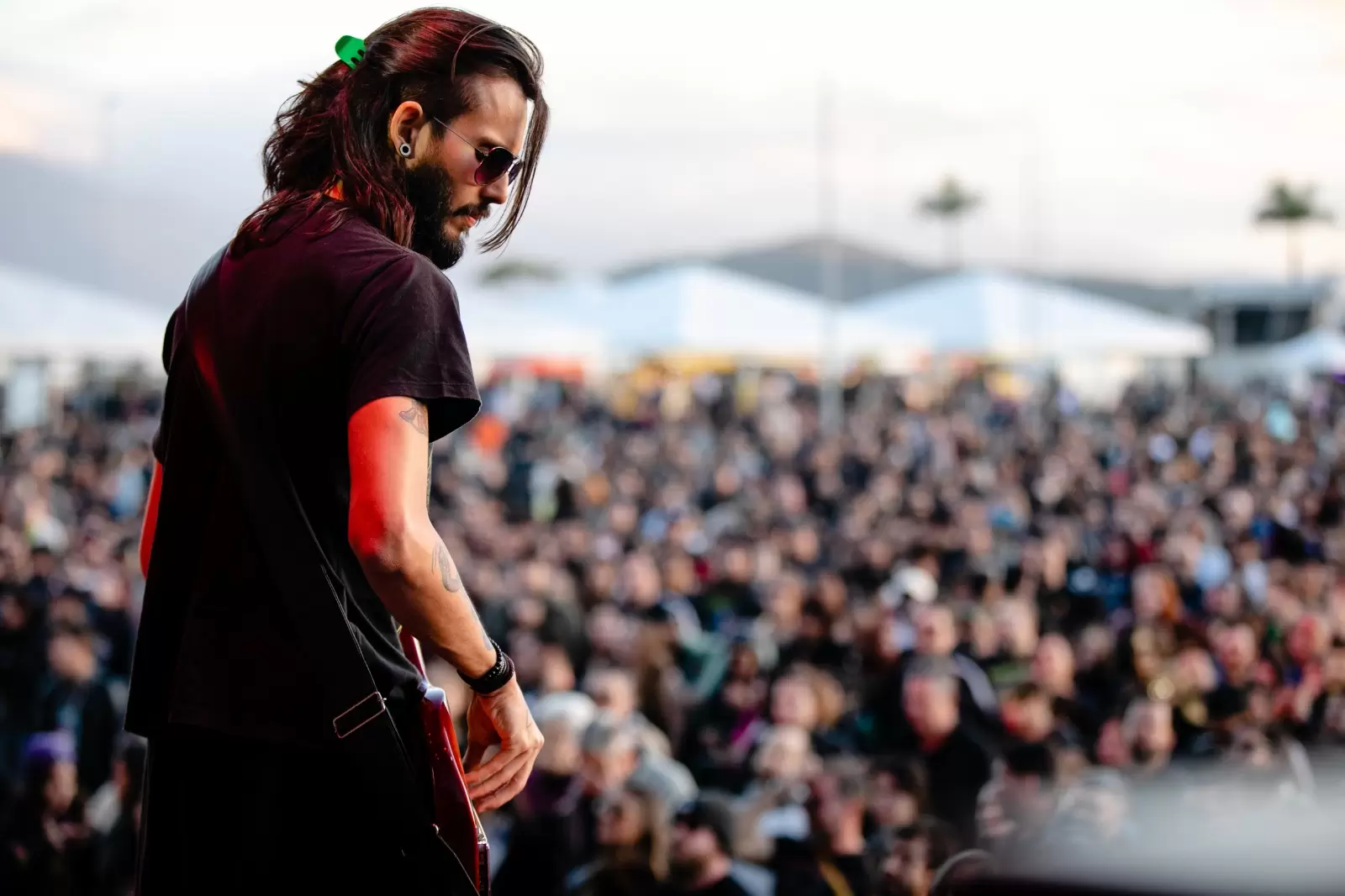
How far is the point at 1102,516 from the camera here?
1018 cm

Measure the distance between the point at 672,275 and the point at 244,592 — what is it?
20.9 m

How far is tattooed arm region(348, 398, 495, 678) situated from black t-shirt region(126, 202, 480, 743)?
0.03 metres

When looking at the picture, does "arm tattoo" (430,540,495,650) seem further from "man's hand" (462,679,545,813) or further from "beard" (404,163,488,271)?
"beard" (404,163,488,271)

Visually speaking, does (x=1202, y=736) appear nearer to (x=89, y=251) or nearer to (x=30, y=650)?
(x=30, y=650)

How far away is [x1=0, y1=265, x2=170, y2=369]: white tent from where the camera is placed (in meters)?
14.6

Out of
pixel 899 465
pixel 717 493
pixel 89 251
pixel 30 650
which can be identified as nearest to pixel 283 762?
pixel 30 650

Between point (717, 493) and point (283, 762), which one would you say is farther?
point (717, 493)

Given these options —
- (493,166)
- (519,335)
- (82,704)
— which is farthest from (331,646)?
(519,335)

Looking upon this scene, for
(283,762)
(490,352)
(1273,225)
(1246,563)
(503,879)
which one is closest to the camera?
(283,762)

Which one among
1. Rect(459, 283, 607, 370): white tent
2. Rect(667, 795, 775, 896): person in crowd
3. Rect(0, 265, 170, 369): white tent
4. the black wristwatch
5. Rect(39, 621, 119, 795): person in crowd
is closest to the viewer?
the black wristwatch

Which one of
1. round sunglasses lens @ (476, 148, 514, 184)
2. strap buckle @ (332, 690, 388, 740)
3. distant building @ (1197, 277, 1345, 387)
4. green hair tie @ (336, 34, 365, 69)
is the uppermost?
distant building @ (1197, 277, 1345, 387)

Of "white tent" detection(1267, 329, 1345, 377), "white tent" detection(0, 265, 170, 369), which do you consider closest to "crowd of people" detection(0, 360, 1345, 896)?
"white tent" detection(0, 265, 170, 369)

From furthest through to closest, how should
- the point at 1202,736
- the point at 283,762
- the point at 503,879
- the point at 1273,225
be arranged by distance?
the point at 1273,225 < the point at 1202,736 < the point at 503,879 < the point at 283,762

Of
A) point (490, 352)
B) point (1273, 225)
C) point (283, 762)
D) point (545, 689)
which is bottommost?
point (545, 689)
